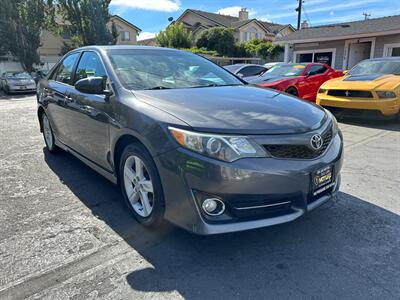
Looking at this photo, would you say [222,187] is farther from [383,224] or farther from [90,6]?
[90,6]

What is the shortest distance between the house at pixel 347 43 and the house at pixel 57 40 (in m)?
20.1

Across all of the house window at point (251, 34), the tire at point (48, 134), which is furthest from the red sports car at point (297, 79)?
the house window at point (251, 34)

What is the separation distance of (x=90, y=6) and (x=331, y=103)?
26066mm

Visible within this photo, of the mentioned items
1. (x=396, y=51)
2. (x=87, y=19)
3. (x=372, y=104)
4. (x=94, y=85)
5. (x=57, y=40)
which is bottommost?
(x=372, y=104)

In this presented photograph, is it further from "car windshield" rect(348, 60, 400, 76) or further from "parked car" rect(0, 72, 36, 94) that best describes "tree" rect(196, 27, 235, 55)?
"car windshield" rect(348, 60, 400, 76)

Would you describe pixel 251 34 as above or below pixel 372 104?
above

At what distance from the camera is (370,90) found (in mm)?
7035

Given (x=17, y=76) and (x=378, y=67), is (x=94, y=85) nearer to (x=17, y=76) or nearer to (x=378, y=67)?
(x=378, y=67)

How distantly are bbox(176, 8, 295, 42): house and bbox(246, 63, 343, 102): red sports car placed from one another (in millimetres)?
34291

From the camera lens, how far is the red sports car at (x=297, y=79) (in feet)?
28.6

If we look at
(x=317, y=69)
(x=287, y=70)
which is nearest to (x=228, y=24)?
(x=317, y=69)

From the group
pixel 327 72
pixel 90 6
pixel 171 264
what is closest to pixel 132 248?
pixel 171 264

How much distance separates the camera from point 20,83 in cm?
1791

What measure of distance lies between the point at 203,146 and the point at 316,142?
2.99 ft
